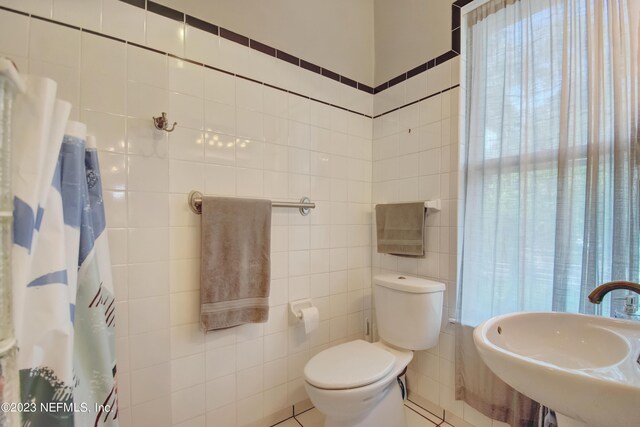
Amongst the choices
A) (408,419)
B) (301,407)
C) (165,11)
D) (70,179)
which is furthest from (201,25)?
(408,419)

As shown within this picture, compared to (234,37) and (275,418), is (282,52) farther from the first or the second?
(275,418)

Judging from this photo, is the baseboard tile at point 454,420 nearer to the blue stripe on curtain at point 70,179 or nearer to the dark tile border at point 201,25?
the blue stripe on curtain at point 70,179

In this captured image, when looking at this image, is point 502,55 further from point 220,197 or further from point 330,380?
point 330,380

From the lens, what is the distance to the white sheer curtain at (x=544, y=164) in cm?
106

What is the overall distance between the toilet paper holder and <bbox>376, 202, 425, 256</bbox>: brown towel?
0.60 metres

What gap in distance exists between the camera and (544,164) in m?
1.26

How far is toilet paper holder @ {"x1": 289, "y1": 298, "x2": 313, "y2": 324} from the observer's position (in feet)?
5.19

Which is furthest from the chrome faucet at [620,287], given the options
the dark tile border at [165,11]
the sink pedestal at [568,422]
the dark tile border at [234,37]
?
the dark tile border at [165,11]

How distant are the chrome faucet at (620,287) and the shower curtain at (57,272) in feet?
4.59

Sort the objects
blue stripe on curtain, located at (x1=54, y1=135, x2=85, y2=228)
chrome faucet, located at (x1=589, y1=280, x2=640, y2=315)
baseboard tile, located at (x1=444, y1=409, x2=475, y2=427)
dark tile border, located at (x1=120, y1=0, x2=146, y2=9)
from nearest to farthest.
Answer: blue stripe on curtain, located at (x1=54, y1=135, x2=85, y2=228)
chrome faucet, located at (x1=589, y1=280, x2=640, y2=315)
dark tile border, located at (x1=120, y1=0, x2=146, y2=9)
baseboard tile, located at (x1=444, y1=409, x2=475, y2=427)

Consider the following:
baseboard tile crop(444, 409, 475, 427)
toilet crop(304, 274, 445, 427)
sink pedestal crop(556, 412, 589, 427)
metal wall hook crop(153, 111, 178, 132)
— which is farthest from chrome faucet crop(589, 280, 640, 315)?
Answer: metal wall hook crop(153, 111, 178, 132)

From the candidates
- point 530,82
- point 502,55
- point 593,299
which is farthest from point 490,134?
point 593,299

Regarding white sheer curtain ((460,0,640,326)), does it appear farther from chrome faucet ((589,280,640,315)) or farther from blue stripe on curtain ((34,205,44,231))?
blue stripe on curtain ((34,205,44,231))

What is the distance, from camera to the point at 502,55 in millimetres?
1399
